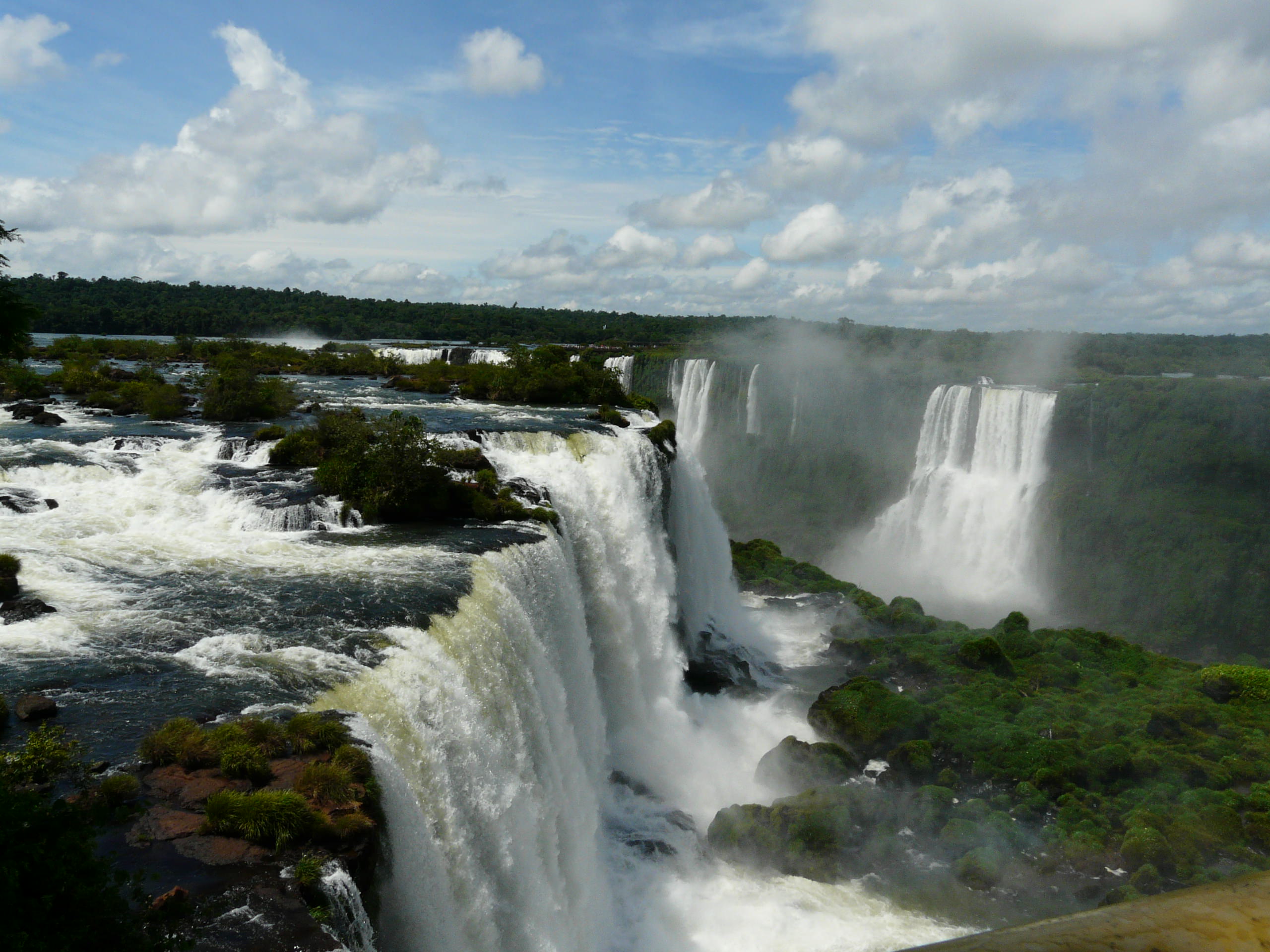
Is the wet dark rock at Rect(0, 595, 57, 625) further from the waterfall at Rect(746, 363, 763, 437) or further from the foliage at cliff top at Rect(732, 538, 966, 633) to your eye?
the waterfall at Rect(746, 363, 763, 437)

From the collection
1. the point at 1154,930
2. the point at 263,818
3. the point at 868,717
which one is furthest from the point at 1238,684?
the point at 263,818

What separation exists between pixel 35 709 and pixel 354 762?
13.7ft

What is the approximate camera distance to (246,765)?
8.20 metres

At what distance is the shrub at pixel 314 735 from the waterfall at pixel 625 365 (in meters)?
43.9

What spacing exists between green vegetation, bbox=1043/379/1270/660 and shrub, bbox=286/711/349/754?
33103mm

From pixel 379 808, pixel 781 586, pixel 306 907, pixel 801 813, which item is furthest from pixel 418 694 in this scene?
pixel 781 586

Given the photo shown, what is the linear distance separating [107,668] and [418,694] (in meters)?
4.21

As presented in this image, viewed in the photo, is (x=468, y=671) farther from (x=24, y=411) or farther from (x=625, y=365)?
(x=625, y=365)

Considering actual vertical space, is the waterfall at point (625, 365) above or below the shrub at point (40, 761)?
above

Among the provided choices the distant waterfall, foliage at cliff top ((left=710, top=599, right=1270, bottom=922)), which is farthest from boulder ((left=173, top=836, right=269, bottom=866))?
the distant waterfall

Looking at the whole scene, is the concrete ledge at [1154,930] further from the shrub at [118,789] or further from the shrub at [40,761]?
the shrub at [40,761]

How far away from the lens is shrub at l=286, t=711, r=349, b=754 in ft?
28.0

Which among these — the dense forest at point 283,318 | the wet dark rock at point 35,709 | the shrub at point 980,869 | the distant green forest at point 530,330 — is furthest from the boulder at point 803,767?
the dense forest at point 283,318

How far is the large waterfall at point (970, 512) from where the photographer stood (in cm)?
3641
